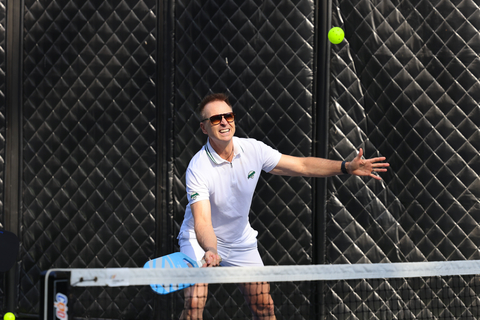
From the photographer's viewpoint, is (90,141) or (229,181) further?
(90,141)

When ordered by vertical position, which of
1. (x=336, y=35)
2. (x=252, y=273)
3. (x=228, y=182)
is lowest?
(x=252, y=273)

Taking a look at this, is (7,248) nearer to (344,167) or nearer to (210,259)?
(210,259)

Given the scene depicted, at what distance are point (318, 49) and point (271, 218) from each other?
1489 mm

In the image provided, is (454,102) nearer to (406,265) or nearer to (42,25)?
(406,265)

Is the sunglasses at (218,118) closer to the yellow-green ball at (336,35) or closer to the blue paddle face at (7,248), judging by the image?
the yellow-green ball at (336,35)

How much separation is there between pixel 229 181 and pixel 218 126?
382 mm

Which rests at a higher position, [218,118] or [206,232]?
[218,118]

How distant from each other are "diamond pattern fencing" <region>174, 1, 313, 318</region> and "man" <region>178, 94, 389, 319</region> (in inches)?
23.6

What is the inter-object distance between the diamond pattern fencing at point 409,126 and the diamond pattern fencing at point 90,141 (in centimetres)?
168

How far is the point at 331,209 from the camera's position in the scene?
11.5ft

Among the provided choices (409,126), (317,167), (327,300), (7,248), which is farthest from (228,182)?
(7,248)

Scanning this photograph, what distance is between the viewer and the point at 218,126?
2.74 m

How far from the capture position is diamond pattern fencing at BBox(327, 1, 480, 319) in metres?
3.34

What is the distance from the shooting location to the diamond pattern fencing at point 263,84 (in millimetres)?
3504
